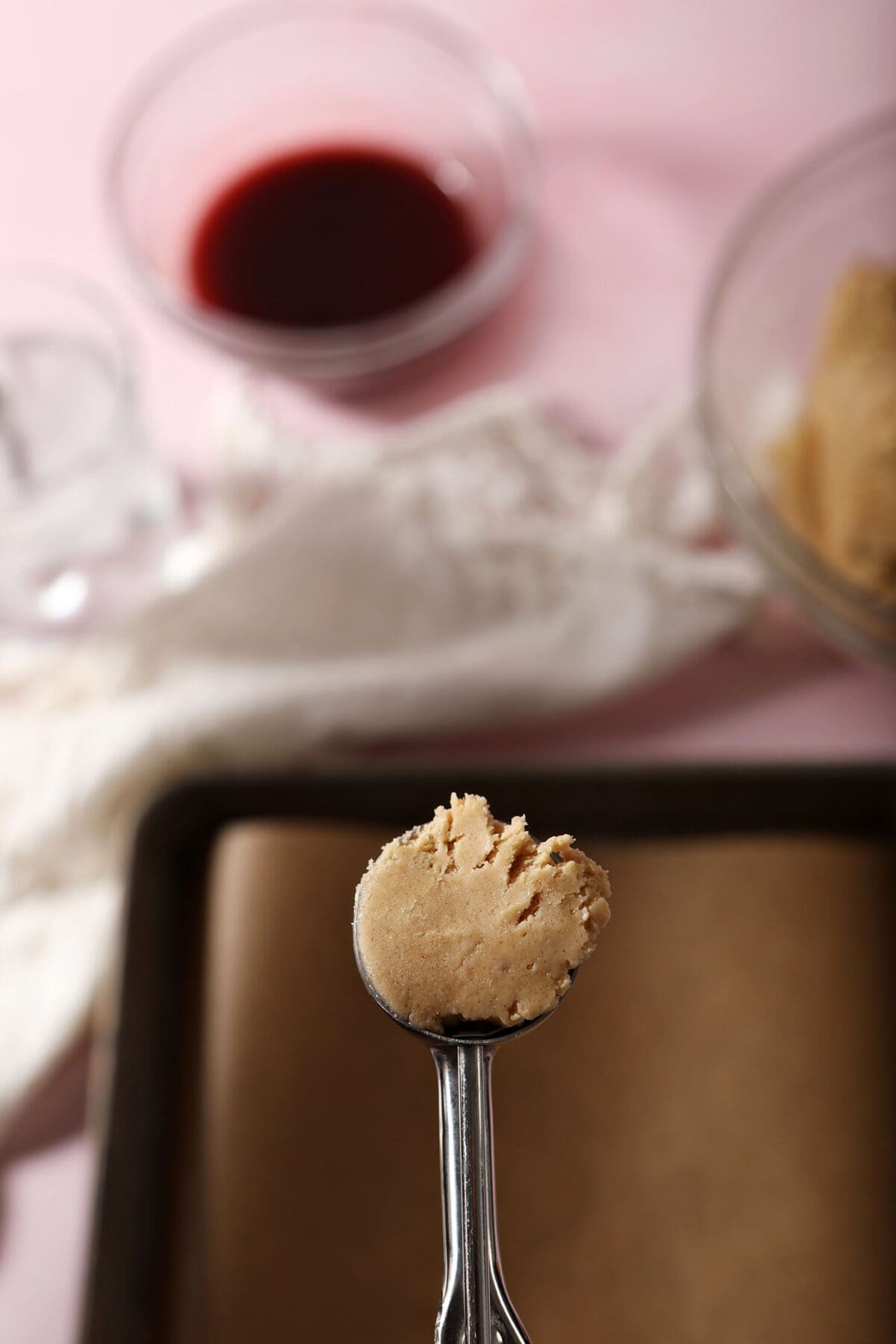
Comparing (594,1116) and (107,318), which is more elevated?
(107,318)

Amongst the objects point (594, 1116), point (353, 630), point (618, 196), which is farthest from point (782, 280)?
point (594, 1116)

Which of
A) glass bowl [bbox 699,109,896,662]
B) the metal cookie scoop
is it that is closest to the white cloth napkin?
glass bowl [bbox 699,109,896,662]

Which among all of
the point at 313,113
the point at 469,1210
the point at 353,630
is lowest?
the point at 469,1210

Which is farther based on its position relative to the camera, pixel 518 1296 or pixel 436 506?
pixel 436 506

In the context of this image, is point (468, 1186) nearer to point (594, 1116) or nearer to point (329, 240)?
point (594, 1116)

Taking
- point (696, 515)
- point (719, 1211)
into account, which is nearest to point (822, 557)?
point (696, 515)

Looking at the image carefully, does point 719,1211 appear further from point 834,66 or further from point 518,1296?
point 834,66

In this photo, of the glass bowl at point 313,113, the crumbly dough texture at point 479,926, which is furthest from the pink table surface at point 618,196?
the crumbly dough texture at point 479,926

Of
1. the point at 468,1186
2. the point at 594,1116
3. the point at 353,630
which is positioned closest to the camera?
the point at 468,1186
